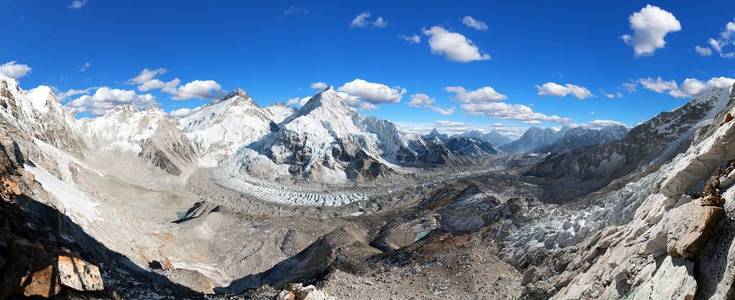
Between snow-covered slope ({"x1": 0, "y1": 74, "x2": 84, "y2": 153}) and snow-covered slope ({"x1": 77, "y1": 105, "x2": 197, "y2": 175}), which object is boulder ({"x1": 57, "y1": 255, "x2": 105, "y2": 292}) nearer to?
snow-covered slope ({"x1": 0, "y1": 74, "x2": 84, "y2": 153})

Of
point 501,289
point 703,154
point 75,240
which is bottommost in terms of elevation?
point 501,289

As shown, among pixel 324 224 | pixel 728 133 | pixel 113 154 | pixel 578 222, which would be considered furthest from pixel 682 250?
pixel 113 154

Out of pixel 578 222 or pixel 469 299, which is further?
pixel 578 222

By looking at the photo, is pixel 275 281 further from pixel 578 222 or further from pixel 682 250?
pixel 682 250

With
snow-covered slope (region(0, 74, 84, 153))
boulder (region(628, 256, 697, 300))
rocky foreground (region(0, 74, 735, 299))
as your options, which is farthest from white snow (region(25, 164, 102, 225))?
boulder (region(628, 256, 697, 300))

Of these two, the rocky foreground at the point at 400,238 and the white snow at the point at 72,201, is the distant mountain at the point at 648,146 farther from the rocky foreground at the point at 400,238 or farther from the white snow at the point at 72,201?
the white snow at the point at 72,201

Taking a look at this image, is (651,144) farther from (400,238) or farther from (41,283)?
(41,283)
